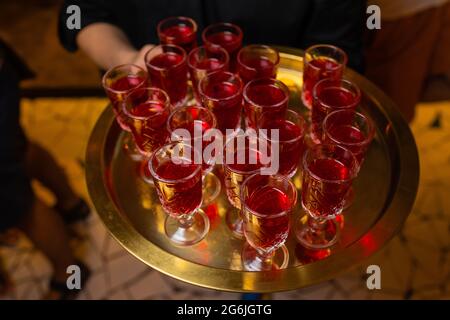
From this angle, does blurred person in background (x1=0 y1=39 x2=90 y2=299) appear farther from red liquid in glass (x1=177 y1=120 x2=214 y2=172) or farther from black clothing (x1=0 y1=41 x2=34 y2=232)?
red liquid in glass (x1=177 y1=120 x2=214 y2=172)

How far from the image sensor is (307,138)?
108 centimetres

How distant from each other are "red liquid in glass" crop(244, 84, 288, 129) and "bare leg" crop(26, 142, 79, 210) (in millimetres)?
883

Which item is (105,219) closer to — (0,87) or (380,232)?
(380,232)

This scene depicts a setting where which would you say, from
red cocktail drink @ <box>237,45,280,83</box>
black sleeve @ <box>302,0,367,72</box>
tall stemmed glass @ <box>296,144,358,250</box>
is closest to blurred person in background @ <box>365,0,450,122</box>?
black sleeve @ <box>302,0,367,72</box>

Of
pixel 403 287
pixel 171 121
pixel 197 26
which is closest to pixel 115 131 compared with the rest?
pixel 171 121

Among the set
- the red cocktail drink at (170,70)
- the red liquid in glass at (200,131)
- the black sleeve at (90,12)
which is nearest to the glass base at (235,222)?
the red liquid in glass at (200,131)

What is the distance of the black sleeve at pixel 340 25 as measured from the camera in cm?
118

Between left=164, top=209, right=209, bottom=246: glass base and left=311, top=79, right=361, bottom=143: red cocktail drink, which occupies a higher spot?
left=311, top=79, right=361, bottom=143: red cocktail drink

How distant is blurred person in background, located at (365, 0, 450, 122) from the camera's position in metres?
1.47

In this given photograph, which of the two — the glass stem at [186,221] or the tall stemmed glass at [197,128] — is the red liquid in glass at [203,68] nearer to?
the tall stemmed glass at [197,128]

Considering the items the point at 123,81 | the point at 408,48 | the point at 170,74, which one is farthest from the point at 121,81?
the point at 408,48

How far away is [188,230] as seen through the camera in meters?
0.95

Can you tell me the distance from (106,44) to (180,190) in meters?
0.59

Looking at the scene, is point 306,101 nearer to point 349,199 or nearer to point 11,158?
point 349,199
